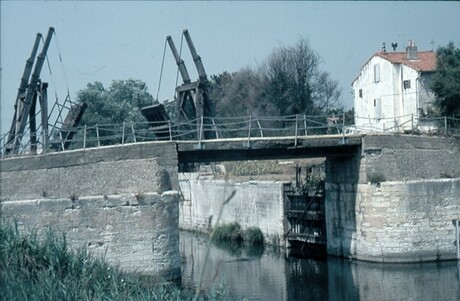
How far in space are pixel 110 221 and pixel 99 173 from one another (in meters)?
1.50

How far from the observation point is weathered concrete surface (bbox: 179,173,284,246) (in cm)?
3028

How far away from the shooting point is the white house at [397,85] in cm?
3473

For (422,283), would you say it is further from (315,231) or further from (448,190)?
(315,231)

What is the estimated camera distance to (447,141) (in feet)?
82.7

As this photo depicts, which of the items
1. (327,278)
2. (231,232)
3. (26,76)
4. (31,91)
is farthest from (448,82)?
(26,76)

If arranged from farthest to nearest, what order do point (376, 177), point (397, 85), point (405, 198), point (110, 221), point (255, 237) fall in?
1. point (397, 85)
2. point (255, 237)
3. point (376, 177)
4. point (405, 198)
5. point (110, 221)

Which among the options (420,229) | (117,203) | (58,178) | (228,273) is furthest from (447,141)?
(58,178)

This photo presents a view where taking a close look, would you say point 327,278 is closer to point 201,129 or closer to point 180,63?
point 201,129

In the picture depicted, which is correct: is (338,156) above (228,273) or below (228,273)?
above

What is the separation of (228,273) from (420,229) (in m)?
6.48

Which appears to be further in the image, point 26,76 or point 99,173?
point 26,76

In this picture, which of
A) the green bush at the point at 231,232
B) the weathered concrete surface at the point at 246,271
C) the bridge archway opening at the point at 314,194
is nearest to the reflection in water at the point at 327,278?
the weathered concrete surface at the point at 246,271

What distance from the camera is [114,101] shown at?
40.0 metres

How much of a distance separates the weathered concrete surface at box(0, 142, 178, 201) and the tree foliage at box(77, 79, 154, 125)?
14.2m
